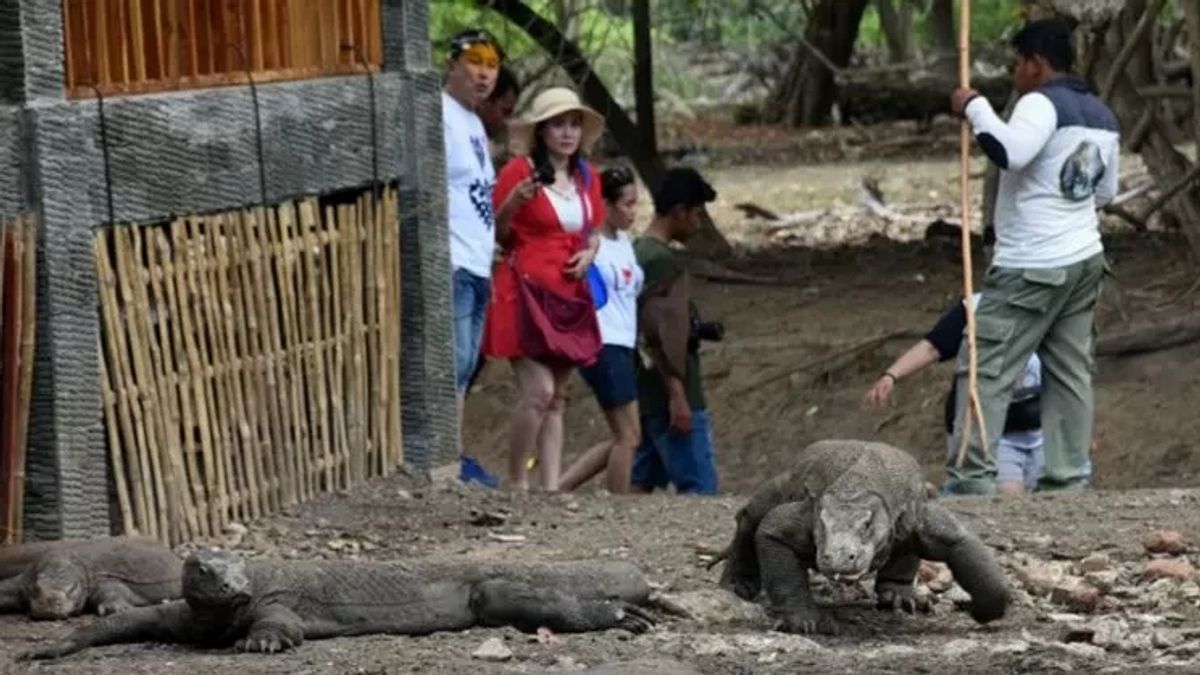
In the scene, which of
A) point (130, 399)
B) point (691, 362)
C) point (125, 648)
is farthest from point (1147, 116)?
point (125, 648)

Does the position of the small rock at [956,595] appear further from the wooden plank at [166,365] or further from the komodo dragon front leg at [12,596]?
the komodo dragon front leg at [12,596]

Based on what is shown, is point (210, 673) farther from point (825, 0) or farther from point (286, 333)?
point (825, 0)

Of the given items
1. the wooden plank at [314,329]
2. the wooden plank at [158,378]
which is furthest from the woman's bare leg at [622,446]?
the wooden plank at [158,378]

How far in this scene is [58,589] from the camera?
7.25 m

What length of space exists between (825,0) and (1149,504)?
1245cm

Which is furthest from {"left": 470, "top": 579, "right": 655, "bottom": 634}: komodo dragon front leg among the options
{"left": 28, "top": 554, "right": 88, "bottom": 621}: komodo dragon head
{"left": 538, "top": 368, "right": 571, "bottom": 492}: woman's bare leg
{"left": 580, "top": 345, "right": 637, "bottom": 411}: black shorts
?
{"left": 580, "top": 345, "right": 637, "bottom": 411}: black shorts

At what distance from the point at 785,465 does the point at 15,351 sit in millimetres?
6905

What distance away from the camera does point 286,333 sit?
8.95 metres

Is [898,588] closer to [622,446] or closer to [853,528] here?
[853,528]

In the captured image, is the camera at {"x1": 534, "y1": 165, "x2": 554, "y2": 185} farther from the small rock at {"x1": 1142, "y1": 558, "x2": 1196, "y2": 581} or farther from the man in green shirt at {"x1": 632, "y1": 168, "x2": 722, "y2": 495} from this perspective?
the small rock at {"x1": 1142, "y1": 558, "x2": 1196, "y2": 581}

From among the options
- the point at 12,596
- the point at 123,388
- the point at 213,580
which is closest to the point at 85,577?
the point at 12,596

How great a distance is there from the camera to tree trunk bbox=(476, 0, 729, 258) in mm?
16125

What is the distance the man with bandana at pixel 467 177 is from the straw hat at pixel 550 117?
0.14 metres

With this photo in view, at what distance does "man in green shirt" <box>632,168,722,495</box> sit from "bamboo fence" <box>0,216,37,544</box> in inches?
141
